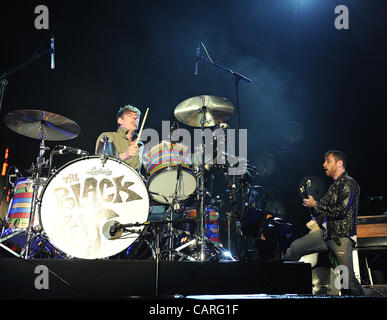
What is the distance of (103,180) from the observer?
146 inches

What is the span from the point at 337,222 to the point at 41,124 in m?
4.13

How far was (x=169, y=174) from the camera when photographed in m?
4.68

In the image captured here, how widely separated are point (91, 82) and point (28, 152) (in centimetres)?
181

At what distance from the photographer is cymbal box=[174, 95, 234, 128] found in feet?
16.2

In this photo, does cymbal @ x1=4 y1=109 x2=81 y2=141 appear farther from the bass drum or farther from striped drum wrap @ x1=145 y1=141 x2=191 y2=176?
the bass drum

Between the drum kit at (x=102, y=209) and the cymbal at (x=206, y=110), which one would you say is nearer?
the drum kit at (x=102, y=209)

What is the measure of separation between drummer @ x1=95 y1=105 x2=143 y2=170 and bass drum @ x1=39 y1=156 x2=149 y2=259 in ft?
2.09

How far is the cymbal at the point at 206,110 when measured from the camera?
493 cm

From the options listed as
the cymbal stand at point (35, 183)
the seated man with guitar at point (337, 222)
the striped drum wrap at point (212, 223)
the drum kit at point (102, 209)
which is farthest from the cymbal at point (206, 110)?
the cymbal stand at point (35, 183)

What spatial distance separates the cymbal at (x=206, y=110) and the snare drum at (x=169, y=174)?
0.56m

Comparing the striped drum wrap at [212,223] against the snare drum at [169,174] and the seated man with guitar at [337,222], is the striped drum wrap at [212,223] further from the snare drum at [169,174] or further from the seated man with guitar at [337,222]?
the seated man with guitar at [337,222]

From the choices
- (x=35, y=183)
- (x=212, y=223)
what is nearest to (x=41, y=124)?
(x=35, y=183)

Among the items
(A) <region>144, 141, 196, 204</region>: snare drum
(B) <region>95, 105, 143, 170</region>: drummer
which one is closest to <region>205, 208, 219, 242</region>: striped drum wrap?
(A) <region>144, 141, 196, 204</region>: snare drum

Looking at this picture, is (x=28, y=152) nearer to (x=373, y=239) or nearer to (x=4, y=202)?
(x=4, y=202)
